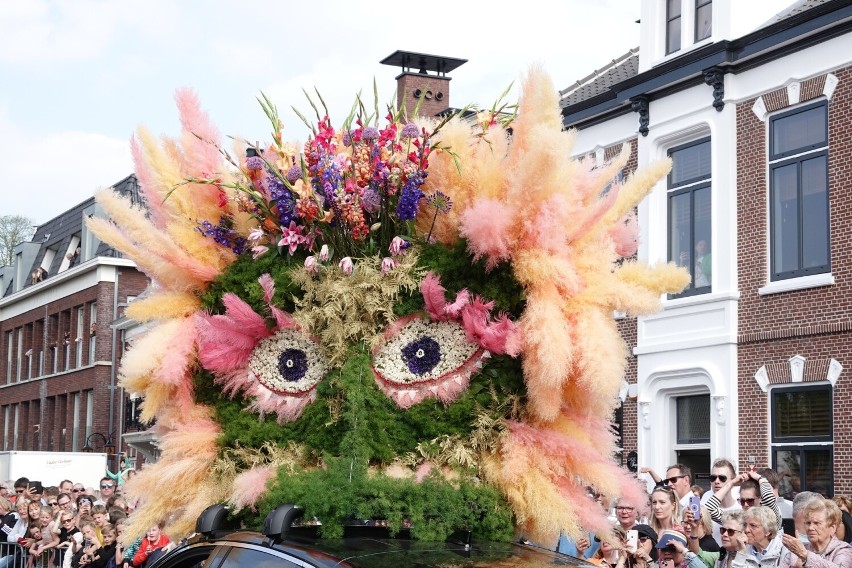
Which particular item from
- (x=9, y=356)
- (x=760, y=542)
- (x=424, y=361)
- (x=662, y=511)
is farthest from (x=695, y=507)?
(x=9, y=356)

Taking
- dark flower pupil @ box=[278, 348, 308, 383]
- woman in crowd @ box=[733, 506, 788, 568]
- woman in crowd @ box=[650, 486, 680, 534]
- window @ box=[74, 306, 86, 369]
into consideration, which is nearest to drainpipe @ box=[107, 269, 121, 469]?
window @ box=[74, 306, 86, 369]

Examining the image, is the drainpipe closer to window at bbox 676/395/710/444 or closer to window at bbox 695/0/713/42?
window at bbox 676/395/710/444

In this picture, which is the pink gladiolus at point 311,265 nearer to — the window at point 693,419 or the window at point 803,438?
the window at point 803,438

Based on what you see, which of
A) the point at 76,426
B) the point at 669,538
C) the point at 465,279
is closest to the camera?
the point at 465,279

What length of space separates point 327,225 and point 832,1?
42.6ft

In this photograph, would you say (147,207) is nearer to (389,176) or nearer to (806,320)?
(389,176)

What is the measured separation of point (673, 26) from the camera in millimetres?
20094

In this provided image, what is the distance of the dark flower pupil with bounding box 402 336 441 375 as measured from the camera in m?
5.71

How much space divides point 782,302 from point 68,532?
10175 millimetres

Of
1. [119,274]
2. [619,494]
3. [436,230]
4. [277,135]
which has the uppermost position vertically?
[119,274]

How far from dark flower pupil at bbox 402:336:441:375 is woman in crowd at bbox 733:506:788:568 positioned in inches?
132

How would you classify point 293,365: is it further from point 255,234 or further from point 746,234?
point 746,234

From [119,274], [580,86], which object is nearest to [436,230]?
[580,86]

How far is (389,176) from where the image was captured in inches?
234
